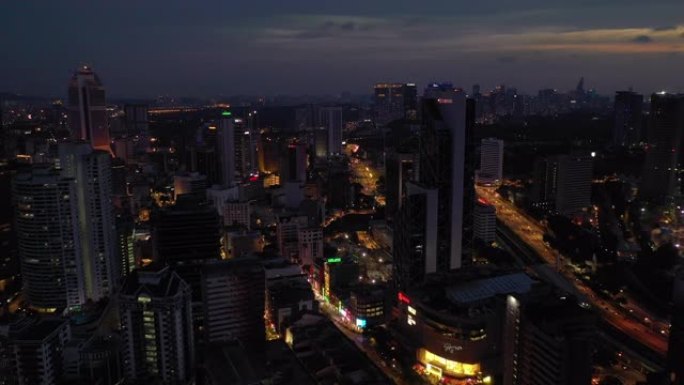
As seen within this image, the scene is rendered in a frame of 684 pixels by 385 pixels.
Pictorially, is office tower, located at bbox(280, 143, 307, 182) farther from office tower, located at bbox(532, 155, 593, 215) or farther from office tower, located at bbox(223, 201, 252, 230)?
office tower, located at bbox(532, 155, 593, 215)

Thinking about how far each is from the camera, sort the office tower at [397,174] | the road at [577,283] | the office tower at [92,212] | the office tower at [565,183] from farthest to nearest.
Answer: the office tower at [565,183]
the office tower at [397,174]
the office tower at [92,212]
the road at [577,283]

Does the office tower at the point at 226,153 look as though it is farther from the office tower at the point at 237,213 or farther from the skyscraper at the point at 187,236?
the skyscraper at the point at 187,236

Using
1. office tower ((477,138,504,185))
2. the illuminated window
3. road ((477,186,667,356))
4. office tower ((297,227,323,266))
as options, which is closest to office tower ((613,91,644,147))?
office tower ((477,138,504,185))

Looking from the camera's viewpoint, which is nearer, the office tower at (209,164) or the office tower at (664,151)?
the office tower at (664,151)

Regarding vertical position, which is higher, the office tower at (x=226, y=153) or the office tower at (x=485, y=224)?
the office tower at (x=226, y=153)

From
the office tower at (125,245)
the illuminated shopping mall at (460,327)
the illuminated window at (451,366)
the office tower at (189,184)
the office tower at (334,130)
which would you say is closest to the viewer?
the illuminated shopping mall at (460,327)

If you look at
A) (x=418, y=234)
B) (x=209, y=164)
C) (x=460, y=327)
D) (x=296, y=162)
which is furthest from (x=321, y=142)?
(x=460, y=327)

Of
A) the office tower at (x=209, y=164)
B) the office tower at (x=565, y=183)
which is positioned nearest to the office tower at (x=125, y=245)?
the office tower at (x=209, y=164)
